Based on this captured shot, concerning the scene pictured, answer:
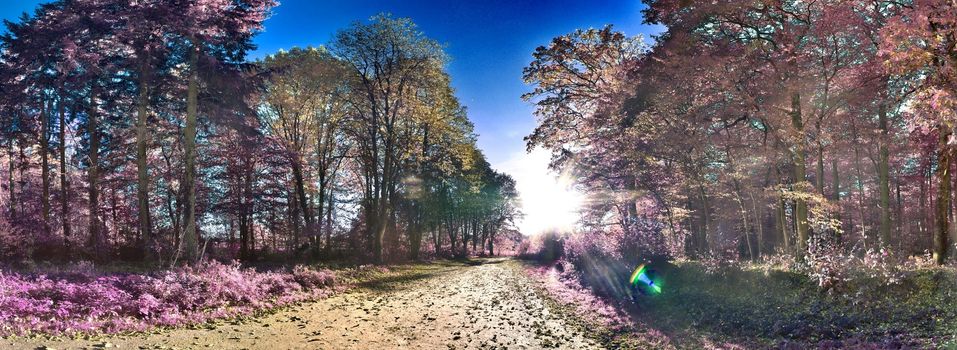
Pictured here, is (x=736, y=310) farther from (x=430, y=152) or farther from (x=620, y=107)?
(x=430, y=152)

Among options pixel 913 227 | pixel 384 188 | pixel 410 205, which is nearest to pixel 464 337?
pixel 384 188

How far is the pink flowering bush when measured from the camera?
→ 25.3 ft

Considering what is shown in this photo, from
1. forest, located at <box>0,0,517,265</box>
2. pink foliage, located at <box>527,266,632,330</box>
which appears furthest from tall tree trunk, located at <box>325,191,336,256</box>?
pink foliage, located at <box>527,266,632,330</box>

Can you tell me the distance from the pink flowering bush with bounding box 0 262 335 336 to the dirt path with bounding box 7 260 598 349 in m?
0.65

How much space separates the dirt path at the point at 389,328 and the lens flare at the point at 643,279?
3.64m

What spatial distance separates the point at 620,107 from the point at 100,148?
89.0 feet

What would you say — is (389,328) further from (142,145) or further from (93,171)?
(93,171)

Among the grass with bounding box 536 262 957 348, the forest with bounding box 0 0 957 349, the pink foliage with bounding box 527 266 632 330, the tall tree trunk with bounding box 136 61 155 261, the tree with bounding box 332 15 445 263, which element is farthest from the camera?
the tree with bounding box 332 15 445 263

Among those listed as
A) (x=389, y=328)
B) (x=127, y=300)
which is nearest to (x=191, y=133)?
(x=127, y=300)

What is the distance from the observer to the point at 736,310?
34.9 feet

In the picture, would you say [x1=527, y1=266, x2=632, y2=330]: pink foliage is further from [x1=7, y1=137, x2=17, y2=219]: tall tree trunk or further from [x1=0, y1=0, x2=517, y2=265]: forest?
[x1=7, y1=137, x2=17, y2=219]: tall tree trunk

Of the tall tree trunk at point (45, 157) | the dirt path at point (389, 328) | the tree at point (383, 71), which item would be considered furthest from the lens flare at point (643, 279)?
the tall tree trunk at point (45, 157)

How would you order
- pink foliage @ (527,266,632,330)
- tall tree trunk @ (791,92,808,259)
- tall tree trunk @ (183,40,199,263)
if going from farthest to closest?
1. tall tree trunk @ (183,40,199,263)
2. tall tree trunk @ (791,92,808,259)
3. pink foliage @ (527,266,632,330)

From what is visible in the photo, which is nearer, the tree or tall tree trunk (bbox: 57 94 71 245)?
tall tree trunk (bbox: 57 94 71 245)
